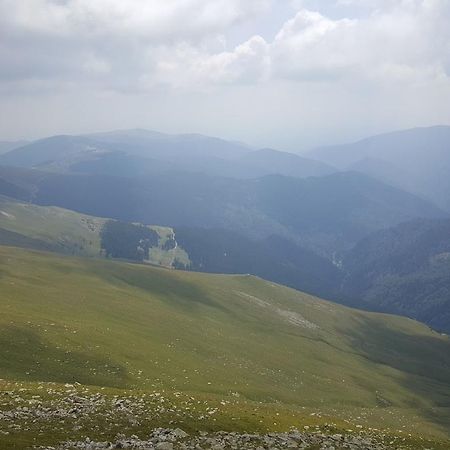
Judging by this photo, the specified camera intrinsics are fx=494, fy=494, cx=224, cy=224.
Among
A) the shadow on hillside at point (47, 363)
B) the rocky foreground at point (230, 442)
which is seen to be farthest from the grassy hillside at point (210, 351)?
the rocky foreground at point (230, 442)

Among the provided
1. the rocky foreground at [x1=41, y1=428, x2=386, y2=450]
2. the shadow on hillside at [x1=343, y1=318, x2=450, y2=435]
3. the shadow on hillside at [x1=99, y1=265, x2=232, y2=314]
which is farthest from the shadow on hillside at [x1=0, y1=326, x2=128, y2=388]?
the shadow on hillside at [x1=99, y1=265, x2=232, y2=314]

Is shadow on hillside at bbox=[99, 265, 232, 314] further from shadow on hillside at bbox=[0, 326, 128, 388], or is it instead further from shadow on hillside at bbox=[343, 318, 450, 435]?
shadow on hillside at bbox=[0, 326, 128, 388]

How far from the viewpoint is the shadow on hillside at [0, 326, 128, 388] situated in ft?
183

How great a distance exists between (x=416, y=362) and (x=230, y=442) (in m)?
156

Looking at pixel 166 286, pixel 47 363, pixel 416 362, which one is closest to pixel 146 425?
pixel 47 363

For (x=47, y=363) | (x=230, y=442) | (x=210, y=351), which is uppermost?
(x=230, y=442)

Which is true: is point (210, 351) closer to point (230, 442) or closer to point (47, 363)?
point (47, 363)

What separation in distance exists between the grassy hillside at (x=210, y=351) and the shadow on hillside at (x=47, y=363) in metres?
0.24

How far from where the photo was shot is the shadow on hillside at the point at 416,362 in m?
117

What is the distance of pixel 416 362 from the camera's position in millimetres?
170750

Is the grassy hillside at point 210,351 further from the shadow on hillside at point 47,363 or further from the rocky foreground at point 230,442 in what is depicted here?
the rocky foreground at point 230,442

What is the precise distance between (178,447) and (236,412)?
40.9 feet

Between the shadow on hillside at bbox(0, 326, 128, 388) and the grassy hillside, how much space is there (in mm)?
243

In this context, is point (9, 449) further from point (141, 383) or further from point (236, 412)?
point (141, 383)
